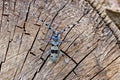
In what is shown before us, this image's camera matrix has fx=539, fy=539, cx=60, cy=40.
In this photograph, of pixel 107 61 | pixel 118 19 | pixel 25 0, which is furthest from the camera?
pixel 118 19

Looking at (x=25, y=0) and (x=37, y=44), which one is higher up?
(x=25, y=0)

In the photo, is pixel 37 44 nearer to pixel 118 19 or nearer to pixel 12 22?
pixel 12 22

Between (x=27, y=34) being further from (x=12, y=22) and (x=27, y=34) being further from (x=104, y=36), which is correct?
(x=104, y=36)

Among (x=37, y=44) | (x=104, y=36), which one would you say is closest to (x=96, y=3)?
(x=104, y=36)

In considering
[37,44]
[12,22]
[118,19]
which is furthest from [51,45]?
[118,19]

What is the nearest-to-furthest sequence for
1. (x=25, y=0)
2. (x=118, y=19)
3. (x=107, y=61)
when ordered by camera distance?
(x=107, y=61)
(x=25, y=0)
(x=118, y=19)

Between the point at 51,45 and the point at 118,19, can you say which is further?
the point at 118,19
